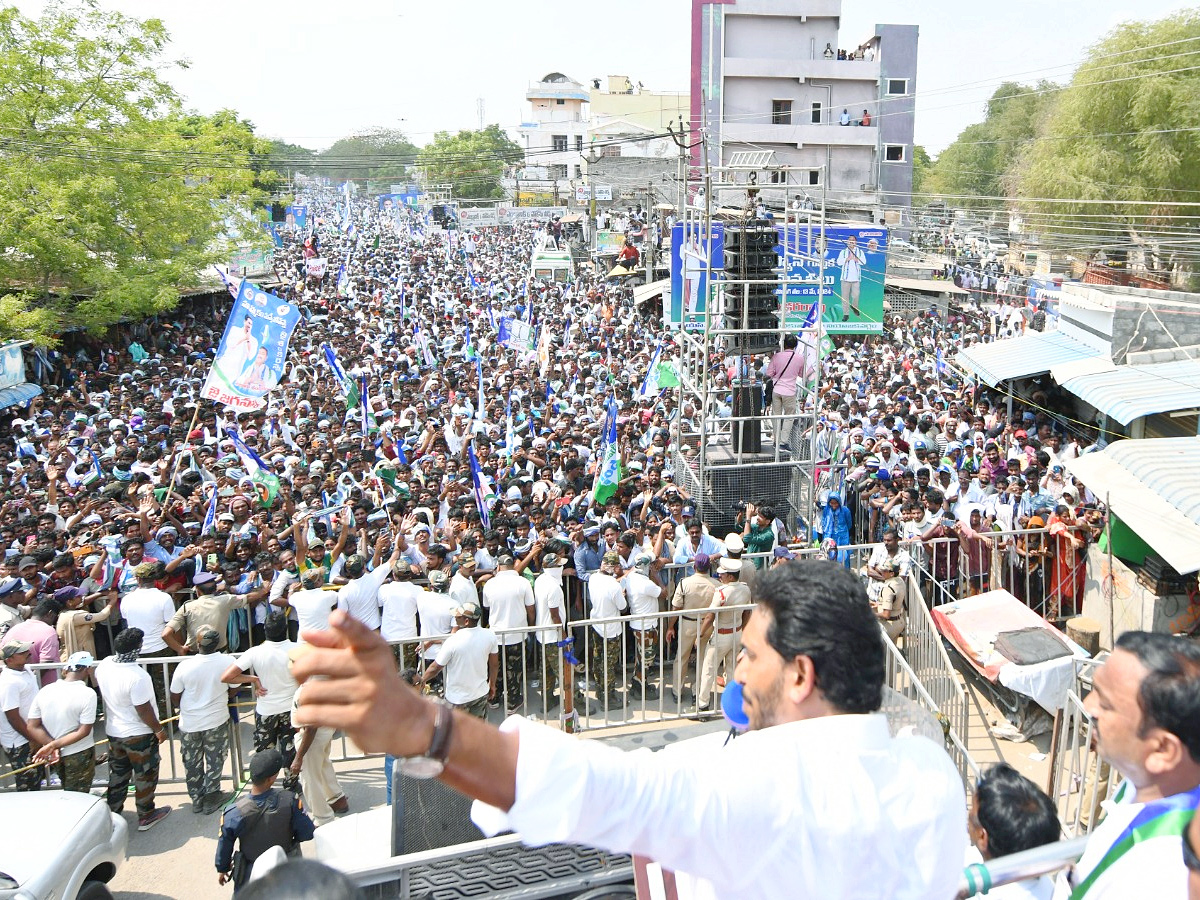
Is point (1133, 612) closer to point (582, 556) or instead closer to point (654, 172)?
point (582, 556)

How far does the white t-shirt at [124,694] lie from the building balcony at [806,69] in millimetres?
45527

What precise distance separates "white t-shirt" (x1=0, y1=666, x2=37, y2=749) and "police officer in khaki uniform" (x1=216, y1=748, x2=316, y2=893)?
2.20 metres

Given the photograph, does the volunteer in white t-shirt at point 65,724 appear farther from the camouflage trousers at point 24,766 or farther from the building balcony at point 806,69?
the building balcony at point 806,69

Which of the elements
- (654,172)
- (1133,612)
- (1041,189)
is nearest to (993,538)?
(1133,612)

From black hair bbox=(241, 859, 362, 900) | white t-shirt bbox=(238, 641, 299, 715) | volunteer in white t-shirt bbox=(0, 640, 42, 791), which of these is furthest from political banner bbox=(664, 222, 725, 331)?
black hair bbox=(241, 859, 362, 900)

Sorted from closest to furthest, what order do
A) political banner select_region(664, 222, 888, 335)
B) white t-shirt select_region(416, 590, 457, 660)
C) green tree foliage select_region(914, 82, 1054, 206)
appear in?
1. white t-shirt select_region(416, 590, 457, 660)
2. political banner select_region(664, 222, 888, 335)
3. green tree foliage select_region(914, 82, 1054, 206)

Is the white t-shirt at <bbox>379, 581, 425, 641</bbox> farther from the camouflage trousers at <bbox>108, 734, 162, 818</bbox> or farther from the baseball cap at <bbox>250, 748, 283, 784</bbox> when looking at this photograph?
the baseball cap at <bbox>250, 748, 283, 784</bbox>

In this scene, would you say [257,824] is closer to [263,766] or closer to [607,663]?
[263,766]

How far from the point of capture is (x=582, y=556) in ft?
26.5

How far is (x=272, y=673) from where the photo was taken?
5.88 meters

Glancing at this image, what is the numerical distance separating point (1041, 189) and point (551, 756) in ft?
117

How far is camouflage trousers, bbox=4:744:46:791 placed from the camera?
6.02 m

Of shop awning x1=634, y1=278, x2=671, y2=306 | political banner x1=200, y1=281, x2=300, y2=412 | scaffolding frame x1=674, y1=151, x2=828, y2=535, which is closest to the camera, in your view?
political banner x1=200, y1=281, x2=300, y2=412

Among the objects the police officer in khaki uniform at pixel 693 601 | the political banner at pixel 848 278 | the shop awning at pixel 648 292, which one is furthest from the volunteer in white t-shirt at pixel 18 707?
the shop awning at pixel 648 292
